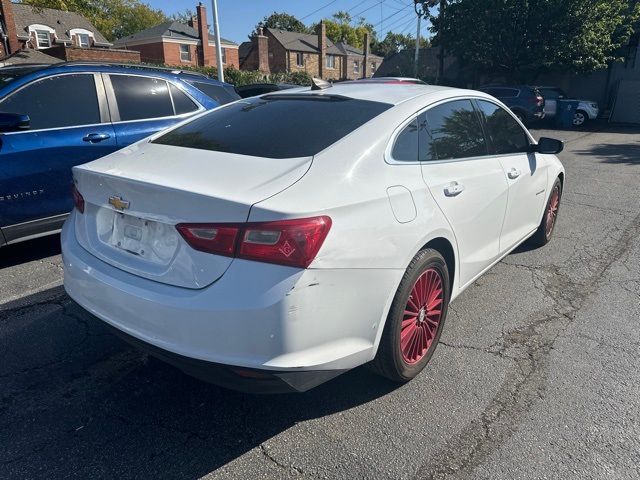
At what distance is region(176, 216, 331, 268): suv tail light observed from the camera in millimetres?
2008

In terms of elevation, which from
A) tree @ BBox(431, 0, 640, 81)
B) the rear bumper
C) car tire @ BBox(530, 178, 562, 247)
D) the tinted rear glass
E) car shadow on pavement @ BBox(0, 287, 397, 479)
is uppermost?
tree @ BBox(431, 0, 640, 81)

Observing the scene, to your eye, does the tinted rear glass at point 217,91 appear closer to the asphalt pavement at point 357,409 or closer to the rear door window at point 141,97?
A: the rear door window at point 141,97

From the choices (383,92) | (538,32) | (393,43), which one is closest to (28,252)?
(383,92)

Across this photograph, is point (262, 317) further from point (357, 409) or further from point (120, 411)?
point (120, 411)

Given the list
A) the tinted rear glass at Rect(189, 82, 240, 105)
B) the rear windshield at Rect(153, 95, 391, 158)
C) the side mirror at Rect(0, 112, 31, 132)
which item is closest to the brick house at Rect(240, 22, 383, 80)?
the tinted rear glass at Rect(189, 82, 240, 105)

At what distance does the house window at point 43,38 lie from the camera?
4023 centimetres

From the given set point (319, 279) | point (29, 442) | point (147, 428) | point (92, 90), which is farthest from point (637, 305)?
point (92, 90)

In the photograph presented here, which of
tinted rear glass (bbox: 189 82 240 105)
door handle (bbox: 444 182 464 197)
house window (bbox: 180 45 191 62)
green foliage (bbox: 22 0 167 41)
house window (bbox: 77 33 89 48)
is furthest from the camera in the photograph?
green foliage (bbox: 22 0 167 41)

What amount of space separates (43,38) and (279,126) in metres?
47.2

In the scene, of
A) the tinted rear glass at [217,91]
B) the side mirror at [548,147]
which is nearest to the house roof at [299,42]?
the tinted rear glass at [217,91]

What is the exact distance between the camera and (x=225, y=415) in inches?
102

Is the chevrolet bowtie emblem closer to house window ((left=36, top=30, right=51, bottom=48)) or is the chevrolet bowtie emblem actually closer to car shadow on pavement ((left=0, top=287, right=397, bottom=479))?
car shadow on pavement ((left=0, top=287, right=397, bottom=479))

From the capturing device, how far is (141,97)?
5.21 metres

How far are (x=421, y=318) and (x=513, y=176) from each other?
5.33 ft
